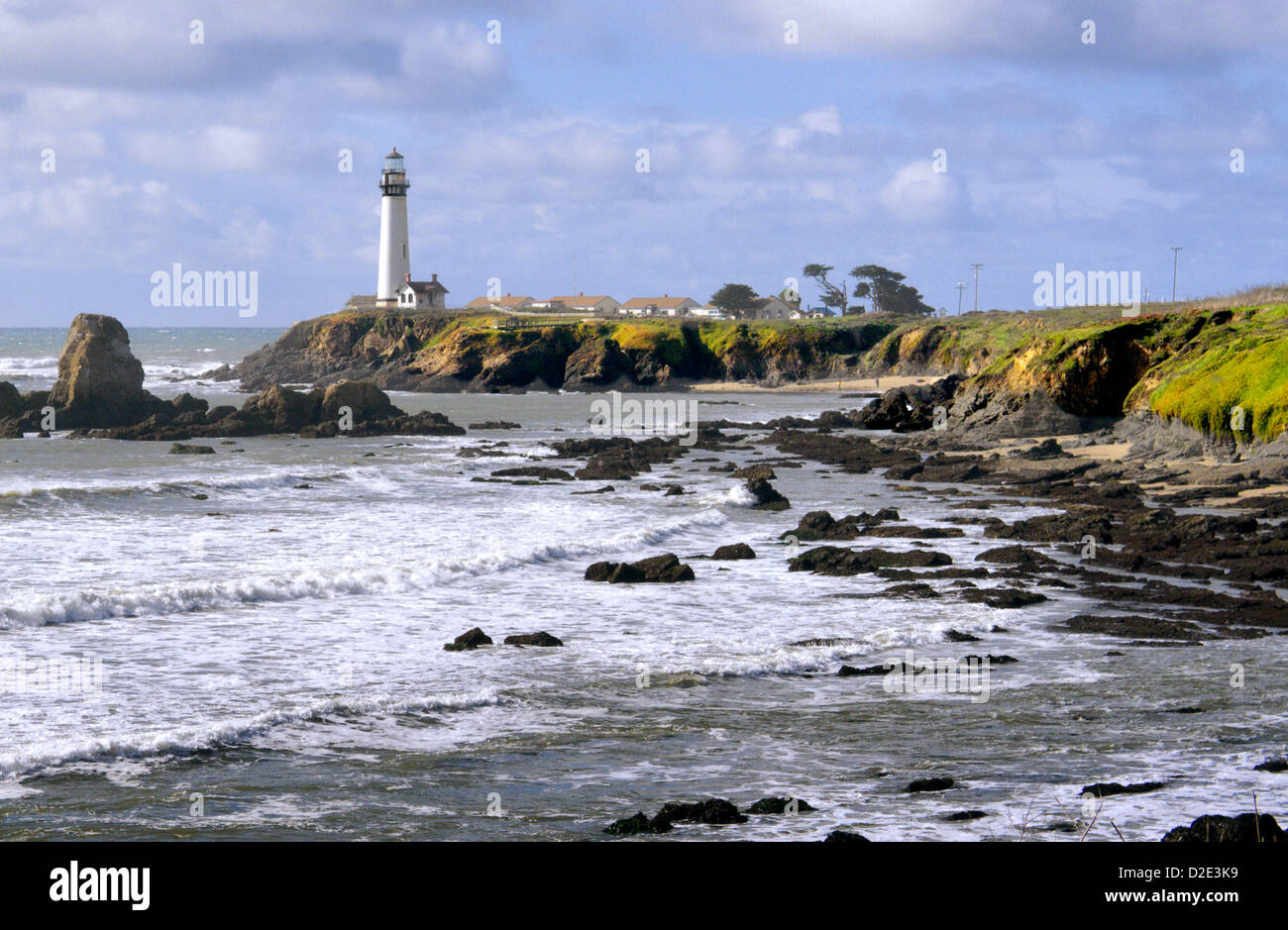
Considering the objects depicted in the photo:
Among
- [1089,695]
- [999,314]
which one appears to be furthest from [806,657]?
[999,314]

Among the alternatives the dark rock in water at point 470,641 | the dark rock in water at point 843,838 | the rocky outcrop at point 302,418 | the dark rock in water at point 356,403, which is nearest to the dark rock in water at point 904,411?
the rocky outcrop at point 302,418

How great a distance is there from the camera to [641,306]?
Answer: 13712 centimetres

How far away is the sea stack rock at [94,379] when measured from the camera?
5338cm

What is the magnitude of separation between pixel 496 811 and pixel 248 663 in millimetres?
6862

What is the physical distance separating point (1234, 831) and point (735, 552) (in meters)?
16.4

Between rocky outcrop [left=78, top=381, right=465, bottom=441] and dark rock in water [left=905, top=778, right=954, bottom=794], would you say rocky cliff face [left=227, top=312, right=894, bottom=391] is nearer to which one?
rocky outcrop [left=78, top=381, right=465, bottom=441]

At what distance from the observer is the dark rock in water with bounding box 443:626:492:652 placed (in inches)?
622

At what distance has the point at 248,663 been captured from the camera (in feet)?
49.0

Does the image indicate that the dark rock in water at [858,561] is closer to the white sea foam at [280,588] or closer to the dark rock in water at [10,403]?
the white sea foam at [280,588]

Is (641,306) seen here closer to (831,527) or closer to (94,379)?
(94,379)

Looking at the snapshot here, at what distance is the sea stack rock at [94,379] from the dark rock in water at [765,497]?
34153 mm

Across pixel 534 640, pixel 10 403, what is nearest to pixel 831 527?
pixel 534 640
